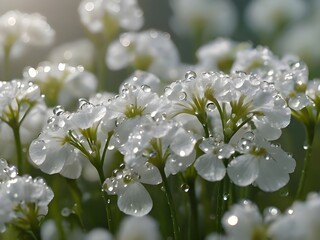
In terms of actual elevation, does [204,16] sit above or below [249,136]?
above

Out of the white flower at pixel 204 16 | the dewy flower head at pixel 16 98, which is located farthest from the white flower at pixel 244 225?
the white flower at pixel 204 16

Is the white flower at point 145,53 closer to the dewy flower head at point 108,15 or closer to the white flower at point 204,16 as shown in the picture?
the dewy flower head at point 108,15

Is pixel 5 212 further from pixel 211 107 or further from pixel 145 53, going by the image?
pixel 145 53

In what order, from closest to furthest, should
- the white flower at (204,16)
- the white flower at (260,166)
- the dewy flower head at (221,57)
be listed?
the white flower at (260,166) → the dewy flower head at (221,57) → the white flower at (204,16)

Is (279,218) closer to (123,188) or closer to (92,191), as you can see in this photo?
(123,188)

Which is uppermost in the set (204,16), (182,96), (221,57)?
(204,16)

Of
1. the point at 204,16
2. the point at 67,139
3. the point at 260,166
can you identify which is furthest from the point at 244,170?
the point at 204,16
